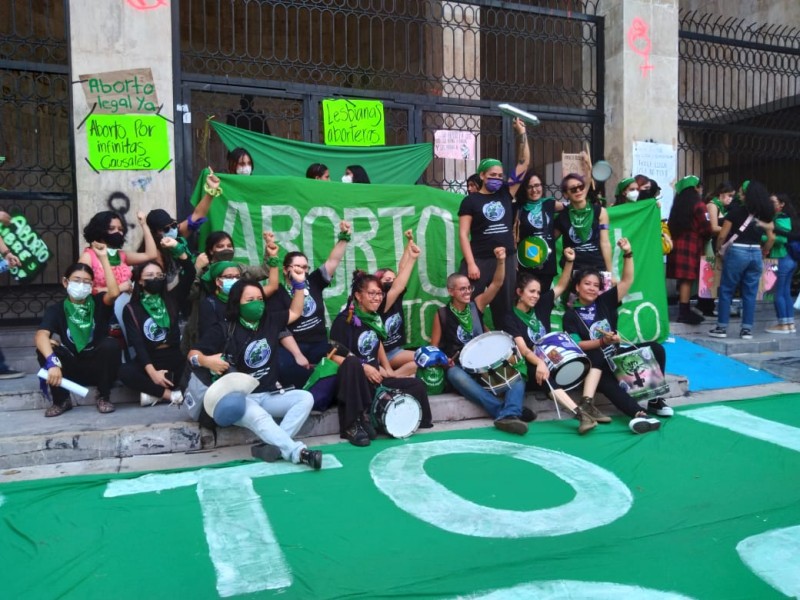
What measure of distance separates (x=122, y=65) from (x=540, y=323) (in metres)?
4.64

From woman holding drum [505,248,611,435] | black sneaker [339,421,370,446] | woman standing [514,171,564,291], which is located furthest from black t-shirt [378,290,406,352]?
woman standing [514,171,564,291]

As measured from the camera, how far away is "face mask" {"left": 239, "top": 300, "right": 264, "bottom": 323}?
4.66 metres

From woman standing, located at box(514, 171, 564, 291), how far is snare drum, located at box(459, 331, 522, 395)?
1.25 metres

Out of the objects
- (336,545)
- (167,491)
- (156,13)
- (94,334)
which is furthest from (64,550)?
(156,13)

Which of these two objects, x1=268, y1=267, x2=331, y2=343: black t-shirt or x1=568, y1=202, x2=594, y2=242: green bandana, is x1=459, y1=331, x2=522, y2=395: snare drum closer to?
x1=268, y1=267, x2=331, y2=343: black t-shirt

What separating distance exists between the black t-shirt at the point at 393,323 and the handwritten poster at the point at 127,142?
2.77m

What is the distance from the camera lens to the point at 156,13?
6.86m

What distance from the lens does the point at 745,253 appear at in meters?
7.59

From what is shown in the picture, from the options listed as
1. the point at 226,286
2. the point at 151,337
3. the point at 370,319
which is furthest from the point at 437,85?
the point at 151,337

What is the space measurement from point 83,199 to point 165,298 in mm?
2009

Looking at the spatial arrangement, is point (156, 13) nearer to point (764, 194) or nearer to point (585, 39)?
point (585, 39)

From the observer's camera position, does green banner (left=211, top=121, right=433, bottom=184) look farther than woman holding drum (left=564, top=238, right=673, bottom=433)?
Yes

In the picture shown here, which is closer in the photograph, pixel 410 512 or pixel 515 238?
→ pixel 410 512

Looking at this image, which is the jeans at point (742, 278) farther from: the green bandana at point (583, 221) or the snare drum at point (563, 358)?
the snare drum at point (563, 358)
